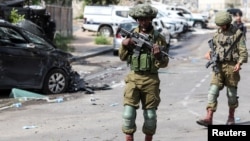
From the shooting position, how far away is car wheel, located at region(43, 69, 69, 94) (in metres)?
11.4

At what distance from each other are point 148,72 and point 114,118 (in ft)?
9.44

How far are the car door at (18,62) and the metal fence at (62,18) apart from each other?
54.2ft

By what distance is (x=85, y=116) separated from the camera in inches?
356

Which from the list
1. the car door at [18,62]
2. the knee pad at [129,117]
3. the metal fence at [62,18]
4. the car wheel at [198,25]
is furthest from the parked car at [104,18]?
the knee pad at [129,117]

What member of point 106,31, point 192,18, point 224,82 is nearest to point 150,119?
point 224,82

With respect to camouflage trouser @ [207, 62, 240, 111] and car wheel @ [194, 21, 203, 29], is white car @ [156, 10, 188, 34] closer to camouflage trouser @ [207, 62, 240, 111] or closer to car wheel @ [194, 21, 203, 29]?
car wheel @ [194, 21, 203, 29]

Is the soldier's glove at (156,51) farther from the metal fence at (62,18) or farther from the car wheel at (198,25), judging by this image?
the car wheel at (198,25)

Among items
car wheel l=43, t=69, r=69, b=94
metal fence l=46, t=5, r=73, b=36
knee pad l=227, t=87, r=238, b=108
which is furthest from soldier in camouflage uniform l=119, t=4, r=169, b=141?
metal fence l=46, t=5, r=73, b=36

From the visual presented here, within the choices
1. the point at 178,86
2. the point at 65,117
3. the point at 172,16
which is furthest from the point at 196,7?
the point at 65,117

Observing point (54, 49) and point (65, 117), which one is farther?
point (54, 49)

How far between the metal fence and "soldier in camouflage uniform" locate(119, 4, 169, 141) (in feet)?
72.2

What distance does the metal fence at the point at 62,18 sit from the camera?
1118 inches

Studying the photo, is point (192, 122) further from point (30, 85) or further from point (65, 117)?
point (30, 85)

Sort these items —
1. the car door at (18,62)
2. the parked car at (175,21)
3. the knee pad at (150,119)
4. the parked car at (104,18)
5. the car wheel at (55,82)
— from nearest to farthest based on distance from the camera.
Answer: the knee pad at (150,119), the car door at (18,62), the car wheel at (55,82), the parked car at (104,18), the parked car at (175,21)
